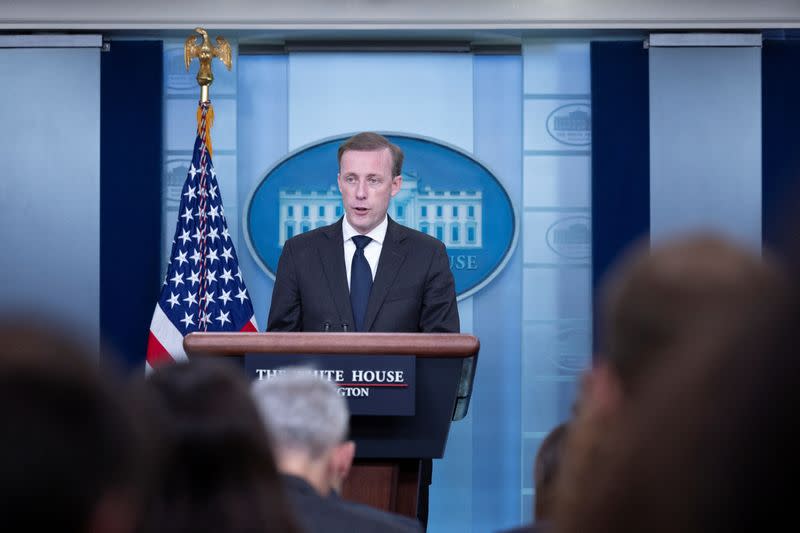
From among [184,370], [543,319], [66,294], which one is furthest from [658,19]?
[184,370]

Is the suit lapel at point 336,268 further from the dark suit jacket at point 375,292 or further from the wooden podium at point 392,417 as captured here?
the wooden podium at point 392,417

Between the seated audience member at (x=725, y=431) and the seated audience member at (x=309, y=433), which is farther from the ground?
the seated audience member at (x=725, y=431)

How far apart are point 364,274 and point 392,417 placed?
1124mm

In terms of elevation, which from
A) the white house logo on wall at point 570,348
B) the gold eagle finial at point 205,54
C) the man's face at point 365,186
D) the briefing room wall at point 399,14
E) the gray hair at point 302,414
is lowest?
the white house logo on wall at point 570,348

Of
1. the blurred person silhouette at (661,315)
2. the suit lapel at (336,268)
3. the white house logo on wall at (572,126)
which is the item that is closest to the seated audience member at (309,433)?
the blurred person silhouette at (661,315)

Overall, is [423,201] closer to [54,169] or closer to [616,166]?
[616,166]

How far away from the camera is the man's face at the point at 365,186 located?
385 cm

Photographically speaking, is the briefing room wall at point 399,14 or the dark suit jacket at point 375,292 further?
the briefing room wall at point 399,14

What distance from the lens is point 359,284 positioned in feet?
12.1

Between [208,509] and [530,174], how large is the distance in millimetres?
4856

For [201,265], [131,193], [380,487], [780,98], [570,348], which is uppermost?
[780,98]

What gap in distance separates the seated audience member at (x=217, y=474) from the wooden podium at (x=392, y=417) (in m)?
1.56

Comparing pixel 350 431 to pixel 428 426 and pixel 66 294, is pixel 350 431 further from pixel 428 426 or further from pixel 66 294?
pixel 66 294

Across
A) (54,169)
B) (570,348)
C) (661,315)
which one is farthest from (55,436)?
(54,169)
